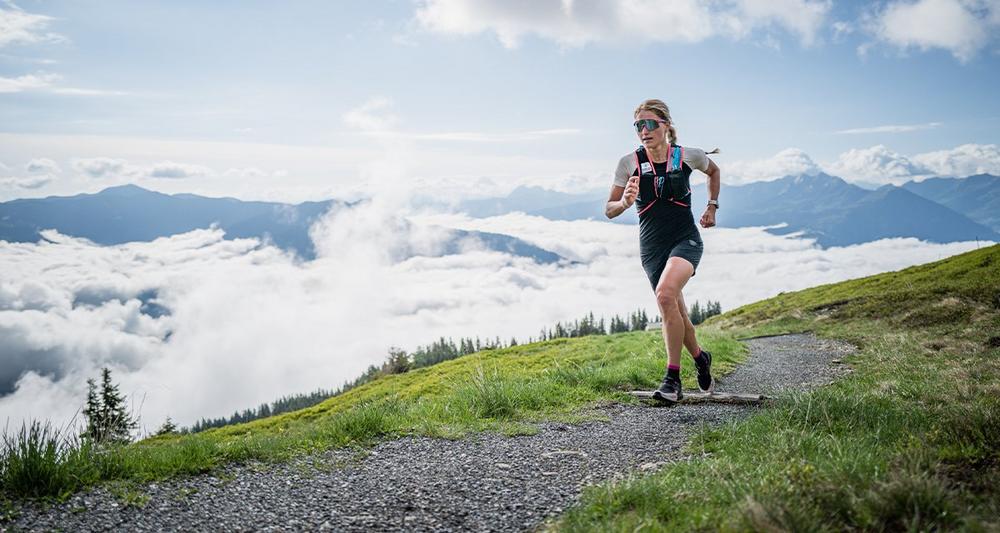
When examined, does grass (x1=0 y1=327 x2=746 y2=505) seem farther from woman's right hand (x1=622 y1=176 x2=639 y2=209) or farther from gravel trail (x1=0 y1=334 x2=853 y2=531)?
woman's right hand (x1=622 y1=176 x2=639 y2=209)

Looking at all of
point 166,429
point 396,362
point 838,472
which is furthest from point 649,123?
point 396,362

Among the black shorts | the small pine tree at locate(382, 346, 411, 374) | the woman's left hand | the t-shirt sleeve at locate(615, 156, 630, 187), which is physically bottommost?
the small pine tree at locate(382, 346, 411, 374)

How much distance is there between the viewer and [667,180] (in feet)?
27.3

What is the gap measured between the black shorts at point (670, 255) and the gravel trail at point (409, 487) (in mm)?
2155

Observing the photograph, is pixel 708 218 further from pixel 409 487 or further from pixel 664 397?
pixel 409 487

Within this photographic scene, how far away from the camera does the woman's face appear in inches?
326

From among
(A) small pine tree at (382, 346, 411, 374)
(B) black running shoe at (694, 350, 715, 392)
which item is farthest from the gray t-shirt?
(A) small pine tree at (382, 346, 411, 374)

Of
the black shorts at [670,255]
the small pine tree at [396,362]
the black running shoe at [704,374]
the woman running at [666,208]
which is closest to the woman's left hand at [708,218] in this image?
the woman running at [666,208]

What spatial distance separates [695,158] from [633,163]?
0.89 meters

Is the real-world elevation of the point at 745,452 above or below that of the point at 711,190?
below

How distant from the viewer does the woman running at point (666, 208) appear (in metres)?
8.24

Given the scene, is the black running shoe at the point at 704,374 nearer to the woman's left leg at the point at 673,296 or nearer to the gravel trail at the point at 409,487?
the woman's left leg at the point at 673,296

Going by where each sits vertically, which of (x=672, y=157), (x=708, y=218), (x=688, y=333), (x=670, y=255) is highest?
(x=672, y=157)

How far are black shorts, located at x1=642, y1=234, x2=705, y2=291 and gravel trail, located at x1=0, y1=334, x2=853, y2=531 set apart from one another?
7.07 feet
